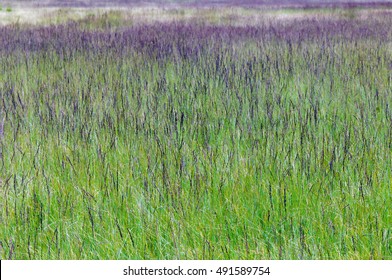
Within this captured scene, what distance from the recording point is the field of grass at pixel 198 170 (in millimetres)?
2248

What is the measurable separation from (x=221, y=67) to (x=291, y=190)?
3.27 metres

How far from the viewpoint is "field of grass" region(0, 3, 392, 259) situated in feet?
7.38

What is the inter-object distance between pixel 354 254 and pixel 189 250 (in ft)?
2.25

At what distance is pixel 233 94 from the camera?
4445 mm

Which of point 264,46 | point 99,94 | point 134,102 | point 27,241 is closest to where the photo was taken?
point 27,241

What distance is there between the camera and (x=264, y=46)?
291 inches

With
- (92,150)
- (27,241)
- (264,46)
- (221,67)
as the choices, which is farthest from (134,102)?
(264,46)

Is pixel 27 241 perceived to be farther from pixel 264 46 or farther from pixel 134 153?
pixel 264 46

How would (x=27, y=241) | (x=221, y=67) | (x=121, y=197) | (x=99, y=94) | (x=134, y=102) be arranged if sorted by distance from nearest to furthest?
(x=27, y=241), (x=121, y=197), (x=134, y=102), (x=99, y=94), (x=221, y=67)

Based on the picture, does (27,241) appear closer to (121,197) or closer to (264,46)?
(121,197)

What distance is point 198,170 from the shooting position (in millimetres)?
2727

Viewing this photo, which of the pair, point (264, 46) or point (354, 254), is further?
point (264, 46)
